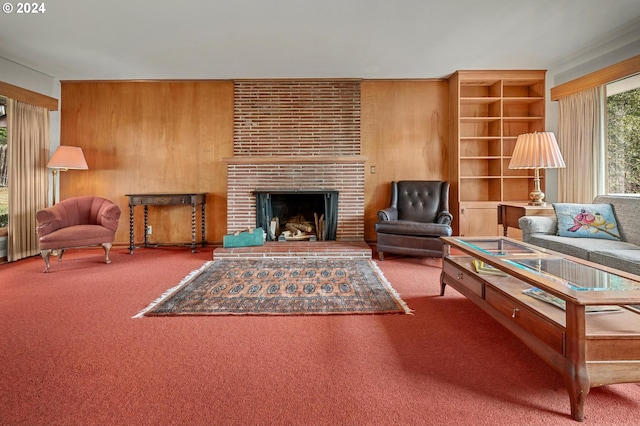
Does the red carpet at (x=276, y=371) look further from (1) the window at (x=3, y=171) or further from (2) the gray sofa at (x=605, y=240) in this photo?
(1) the window at (x=3, y=171)

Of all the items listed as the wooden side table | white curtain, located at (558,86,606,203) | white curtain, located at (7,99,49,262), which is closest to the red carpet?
the wooden side table

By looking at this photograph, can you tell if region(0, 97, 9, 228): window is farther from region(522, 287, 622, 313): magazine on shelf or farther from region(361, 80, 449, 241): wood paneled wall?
region(522, 287, 622, 313): magazine on shelf

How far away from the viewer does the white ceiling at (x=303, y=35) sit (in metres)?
2.70

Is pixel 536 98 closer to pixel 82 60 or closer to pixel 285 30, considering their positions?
pixel 285 30

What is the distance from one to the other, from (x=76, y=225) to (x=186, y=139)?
1856 millimetres

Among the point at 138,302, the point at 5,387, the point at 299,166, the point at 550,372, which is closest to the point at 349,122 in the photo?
the point at 299,166

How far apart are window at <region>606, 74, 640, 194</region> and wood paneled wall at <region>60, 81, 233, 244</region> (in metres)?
4.96

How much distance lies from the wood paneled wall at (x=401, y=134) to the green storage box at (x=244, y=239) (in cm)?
168

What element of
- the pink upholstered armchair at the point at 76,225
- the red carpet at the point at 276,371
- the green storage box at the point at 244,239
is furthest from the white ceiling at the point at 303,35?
the red carpet at the point at 276,371

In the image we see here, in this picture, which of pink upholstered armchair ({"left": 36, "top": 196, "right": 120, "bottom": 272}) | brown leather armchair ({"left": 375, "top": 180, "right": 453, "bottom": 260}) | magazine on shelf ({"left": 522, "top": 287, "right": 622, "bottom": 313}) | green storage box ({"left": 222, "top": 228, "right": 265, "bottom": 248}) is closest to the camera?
magazine on shelf ({"left": 522, "top": 287, "right": 622, "bottom": 313})

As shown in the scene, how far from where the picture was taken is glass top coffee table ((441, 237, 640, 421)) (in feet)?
3.72

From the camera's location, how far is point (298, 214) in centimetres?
468

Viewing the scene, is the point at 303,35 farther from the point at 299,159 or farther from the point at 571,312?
the point at 571,312

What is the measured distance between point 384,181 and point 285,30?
2.52 metres
